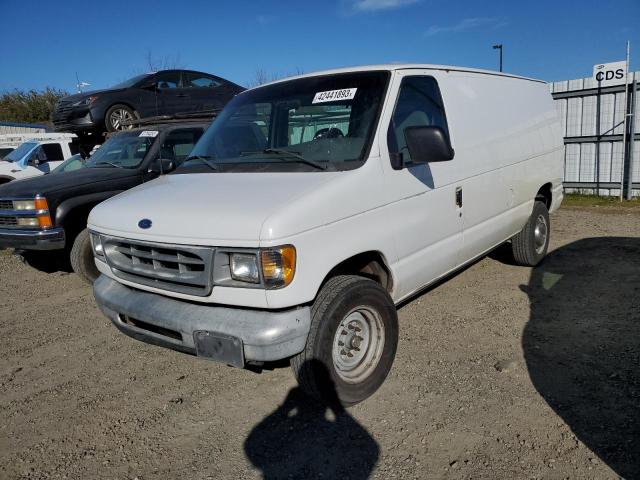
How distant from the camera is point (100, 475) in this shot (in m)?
2.74

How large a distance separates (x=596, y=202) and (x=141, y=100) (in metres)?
10.2

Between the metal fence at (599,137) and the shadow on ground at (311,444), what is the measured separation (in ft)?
34.0

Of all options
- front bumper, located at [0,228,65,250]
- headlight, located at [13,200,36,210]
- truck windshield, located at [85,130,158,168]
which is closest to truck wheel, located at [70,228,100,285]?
front bumper, located at [0,228,65,250]

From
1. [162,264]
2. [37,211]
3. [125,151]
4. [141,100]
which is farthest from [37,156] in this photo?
[162,264]

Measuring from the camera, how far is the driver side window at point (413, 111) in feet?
11.4

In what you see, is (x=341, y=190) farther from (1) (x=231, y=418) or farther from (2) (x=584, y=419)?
(2) (x=584, y=419)

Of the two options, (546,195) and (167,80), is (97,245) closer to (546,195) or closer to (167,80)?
(546,195)

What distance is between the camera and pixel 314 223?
2787 millimetres

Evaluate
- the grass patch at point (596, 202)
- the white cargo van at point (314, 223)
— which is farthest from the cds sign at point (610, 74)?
the white cargo van at point (314, 223)

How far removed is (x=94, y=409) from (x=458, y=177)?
10.6 feet

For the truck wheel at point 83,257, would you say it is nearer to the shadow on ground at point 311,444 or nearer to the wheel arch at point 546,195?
the shadow on ground at point 311,444

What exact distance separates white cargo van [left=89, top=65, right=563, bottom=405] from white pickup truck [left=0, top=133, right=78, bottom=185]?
948cm

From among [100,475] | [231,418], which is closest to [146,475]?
[100,475]

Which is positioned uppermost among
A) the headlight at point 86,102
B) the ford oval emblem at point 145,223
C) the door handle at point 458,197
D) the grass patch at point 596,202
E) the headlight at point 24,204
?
the headlight at point 86,102
